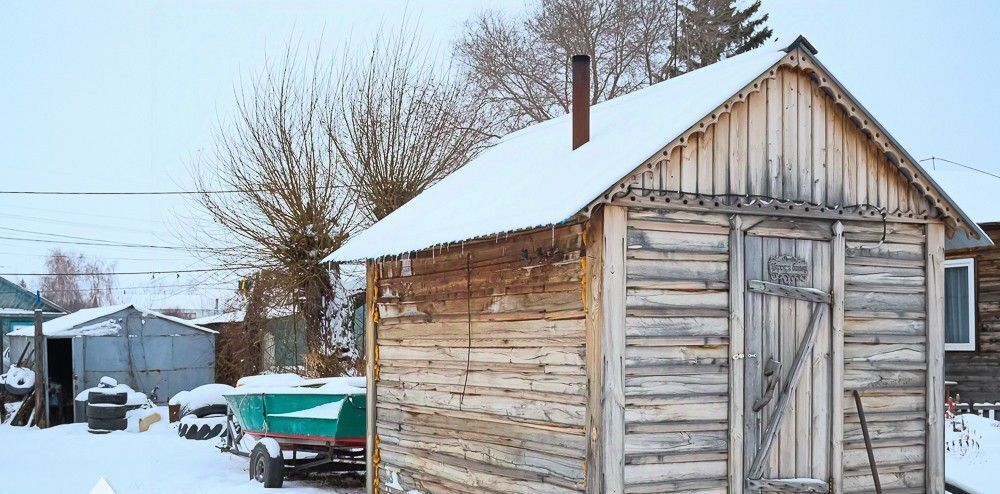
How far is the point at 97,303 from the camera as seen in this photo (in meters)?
93.9

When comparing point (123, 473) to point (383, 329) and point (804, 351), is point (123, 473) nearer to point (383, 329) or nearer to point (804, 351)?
point (383, 329)

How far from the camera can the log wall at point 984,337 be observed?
17.2 metres

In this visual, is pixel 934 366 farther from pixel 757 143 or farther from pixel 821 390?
pixel 757 143

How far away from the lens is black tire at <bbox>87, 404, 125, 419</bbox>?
21547 millimetres

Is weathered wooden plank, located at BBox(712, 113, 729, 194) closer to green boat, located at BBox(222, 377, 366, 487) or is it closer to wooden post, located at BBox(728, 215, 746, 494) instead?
wooden post, located at BBox(728, 215, 746, 494)

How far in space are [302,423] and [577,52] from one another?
72.1 ft

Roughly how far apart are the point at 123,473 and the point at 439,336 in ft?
22.5

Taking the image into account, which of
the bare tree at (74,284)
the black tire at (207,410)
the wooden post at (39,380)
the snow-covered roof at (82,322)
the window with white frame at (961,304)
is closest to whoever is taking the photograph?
the window with white frame at (961,304)

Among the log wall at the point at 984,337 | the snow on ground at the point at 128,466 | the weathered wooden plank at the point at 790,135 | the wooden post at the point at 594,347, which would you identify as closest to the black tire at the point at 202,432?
the snow on ground at the point at 128,466

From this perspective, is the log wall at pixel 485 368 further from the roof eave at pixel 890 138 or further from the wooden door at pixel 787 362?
the roof eave at pixel 890 138

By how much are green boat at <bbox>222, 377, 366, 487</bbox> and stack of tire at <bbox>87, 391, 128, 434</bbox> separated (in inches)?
336

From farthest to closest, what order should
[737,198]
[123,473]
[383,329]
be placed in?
[123,473], [383,329], [737,198]

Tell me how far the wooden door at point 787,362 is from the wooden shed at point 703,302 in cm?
2

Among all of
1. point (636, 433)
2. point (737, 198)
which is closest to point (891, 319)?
point (737, 198)
